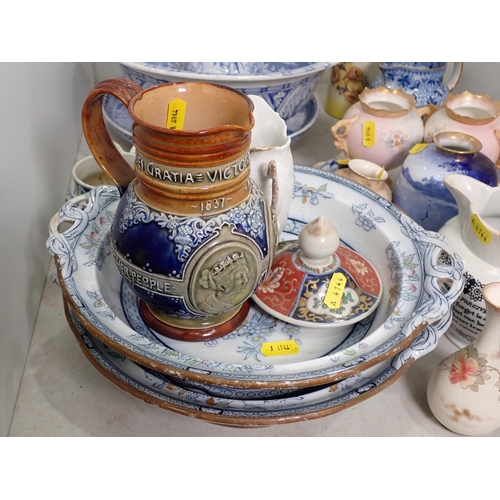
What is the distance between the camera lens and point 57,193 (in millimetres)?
1372

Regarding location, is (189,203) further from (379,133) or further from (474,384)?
(379,133)

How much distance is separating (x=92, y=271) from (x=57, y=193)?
57 cm

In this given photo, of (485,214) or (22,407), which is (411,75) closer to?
(485,214)

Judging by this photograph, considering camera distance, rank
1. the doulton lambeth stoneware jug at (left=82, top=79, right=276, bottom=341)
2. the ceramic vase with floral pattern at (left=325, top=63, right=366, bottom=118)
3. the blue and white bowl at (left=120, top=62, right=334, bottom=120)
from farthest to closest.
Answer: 1. the ceramic vase with floral pattern at (left=325, top=63, right=366, bottom=118)
2. the blue and white bowl at (left=120, top=62, right=334, bottom=120)
3. the doulton lambeth stoneware jug at (left=82, top=79, right=276, bottom=341)

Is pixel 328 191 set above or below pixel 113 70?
above

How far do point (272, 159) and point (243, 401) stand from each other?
38 centimetres

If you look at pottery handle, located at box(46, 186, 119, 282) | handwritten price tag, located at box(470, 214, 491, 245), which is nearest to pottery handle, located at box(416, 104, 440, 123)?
handwritten price tag, located at box(470, 214, 491, 245)

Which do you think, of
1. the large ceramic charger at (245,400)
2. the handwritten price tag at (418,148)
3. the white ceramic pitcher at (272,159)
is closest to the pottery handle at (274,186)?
the white ceramic pitcher at (272,159)

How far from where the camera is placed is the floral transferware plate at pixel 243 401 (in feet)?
2.48

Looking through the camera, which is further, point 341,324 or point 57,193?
point 57,193

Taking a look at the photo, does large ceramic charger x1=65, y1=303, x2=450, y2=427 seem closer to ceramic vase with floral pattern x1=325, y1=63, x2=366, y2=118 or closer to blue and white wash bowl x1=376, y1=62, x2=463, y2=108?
blue and white wash bowl x1=376, y1=62, x2=463, y2=108

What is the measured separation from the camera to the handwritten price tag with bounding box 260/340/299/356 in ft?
2.89

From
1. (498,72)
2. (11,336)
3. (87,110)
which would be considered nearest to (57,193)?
(11,336)

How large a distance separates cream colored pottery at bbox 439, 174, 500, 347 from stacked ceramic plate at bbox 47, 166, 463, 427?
57 millimetres
